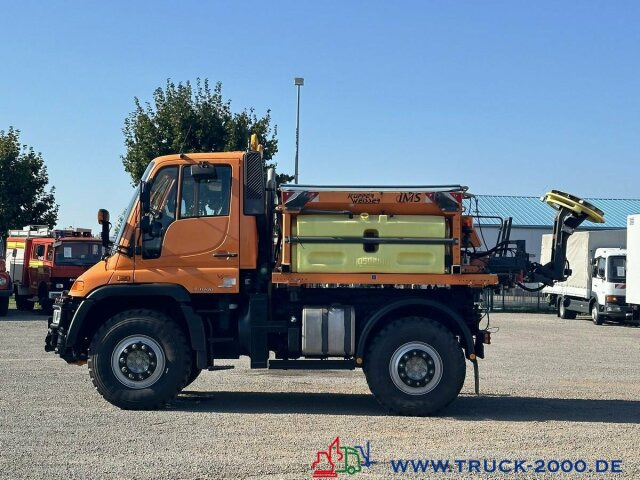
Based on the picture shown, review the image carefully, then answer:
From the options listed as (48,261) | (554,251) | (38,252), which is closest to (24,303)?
(38,252)

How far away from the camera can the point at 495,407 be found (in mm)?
11719

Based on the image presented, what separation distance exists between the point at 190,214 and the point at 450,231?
3.21 metres

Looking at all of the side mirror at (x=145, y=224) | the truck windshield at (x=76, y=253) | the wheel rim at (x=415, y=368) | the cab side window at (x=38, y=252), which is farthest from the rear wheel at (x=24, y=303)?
the wheel rim at (x=415, y=368)

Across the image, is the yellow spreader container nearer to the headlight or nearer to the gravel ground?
the gravel ground

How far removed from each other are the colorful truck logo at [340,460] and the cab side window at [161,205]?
12.0ft

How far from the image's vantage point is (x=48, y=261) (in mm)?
28797

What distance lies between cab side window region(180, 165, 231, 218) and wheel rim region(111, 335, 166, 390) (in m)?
1.64

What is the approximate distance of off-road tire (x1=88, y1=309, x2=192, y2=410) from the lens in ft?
35.8

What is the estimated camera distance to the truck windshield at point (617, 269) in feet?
99.0

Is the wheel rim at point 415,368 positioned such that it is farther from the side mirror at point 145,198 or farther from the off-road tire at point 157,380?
the side mirror at point 145,198

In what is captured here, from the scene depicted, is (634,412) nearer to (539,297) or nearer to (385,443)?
(385,443)

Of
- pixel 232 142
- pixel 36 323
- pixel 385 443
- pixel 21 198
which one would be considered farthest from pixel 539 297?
pixel 385 443

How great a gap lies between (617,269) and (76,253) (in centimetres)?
1773

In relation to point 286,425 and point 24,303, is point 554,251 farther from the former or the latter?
point 24,303
